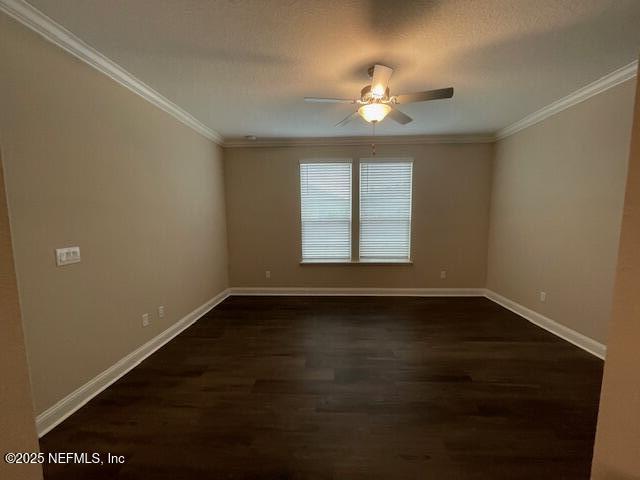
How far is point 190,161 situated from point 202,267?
1.45 meters

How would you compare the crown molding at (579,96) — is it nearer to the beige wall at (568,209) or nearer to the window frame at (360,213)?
the beige wall at (568,209)

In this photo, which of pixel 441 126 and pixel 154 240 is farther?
pixel 441 126

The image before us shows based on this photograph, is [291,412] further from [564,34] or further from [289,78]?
[564,34]

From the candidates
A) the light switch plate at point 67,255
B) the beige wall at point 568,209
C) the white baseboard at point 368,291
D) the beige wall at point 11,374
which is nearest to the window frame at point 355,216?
the white baseboard at point 368,291

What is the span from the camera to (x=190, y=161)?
3.42 meters

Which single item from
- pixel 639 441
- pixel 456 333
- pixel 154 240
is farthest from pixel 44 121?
pixel 456 333

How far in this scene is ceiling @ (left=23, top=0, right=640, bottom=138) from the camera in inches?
62.5

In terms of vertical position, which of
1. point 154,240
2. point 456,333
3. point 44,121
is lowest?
point 456,333

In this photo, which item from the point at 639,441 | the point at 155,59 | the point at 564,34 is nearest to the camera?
the point at 639,441

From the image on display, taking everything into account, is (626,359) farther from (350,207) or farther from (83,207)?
(350,207)

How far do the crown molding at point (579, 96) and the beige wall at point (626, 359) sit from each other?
2290 millimetres

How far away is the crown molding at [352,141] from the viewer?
4.16 m

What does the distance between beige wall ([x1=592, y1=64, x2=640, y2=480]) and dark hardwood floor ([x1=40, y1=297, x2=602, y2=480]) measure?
1.00m

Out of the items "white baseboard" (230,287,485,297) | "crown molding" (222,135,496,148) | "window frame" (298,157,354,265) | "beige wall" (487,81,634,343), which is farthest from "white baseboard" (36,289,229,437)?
"beige wall" (487,81,634,343)
